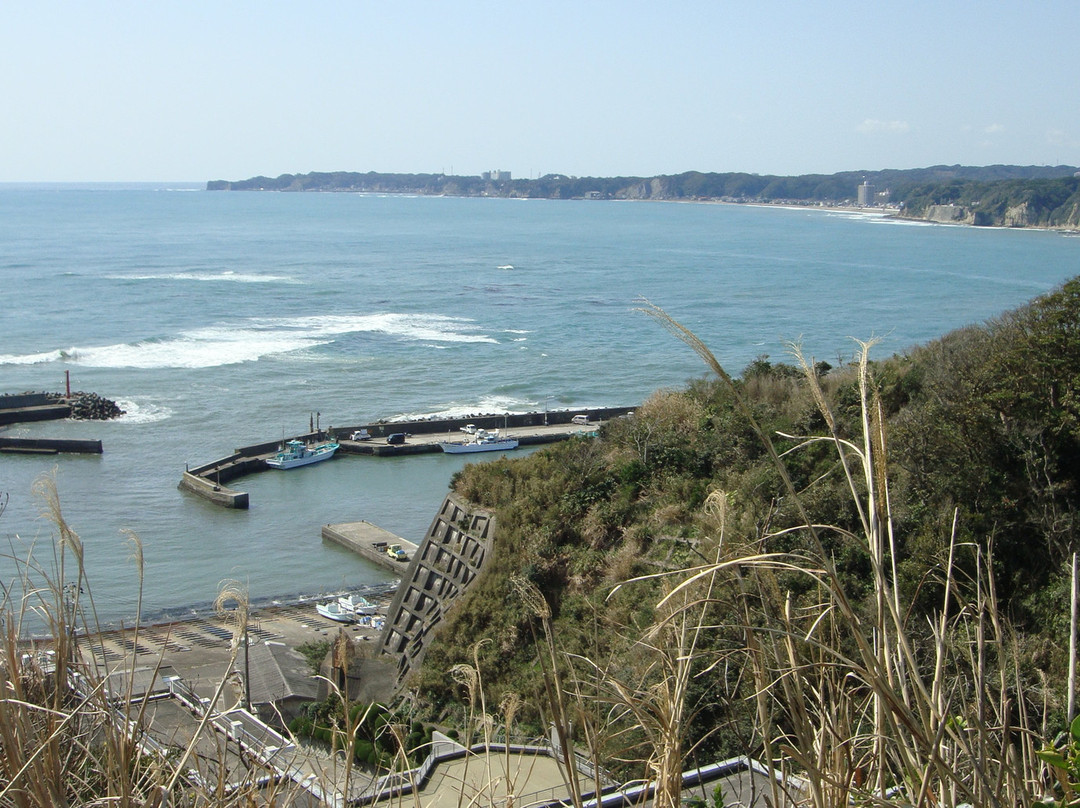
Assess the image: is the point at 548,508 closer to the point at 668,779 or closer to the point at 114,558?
the point at 668,779

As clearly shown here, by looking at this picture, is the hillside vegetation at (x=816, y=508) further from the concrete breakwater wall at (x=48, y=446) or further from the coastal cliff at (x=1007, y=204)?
the coastal cliff at (x=1007, y=204)

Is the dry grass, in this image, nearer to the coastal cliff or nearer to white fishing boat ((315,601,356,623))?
white fishing boat ((315,601,356,623))

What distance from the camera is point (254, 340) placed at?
55562 mm

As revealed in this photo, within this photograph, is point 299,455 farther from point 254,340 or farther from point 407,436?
point 254,340

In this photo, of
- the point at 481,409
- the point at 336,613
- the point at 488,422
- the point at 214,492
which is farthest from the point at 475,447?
the point at 336,613

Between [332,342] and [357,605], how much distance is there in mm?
35739

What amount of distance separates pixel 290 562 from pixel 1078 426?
19.4 meters

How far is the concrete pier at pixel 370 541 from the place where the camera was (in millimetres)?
25922

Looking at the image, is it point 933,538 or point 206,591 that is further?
point 206,591

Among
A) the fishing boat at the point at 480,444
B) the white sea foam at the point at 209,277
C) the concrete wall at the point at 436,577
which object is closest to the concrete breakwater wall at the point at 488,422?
the fishing boat at the point at 480,444

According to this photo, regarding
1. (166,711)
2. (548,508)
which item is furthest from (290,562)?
(166,711)

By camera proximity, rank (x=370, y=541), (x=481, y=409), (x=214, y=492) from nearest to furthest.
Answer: (x=370, y=541) → (x=214, y=492) → (x=481, y=409)

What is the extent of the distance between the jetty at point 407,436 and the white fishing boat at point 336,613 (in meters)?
11.2

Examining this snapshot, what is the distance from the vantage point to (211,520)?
29594mm
